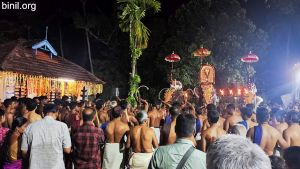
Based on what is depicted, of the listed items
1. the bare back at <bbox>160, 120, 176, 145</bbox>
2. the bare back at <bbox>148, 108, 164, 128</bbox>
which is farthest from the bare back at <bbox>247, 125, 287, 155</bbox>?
the bare back at <bbox>148, 108, 164, 128</bbox>

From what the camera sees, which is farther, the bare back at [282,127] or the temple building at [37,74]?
the temple building at [37,74]

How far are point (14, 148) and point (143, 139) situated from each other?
2348mm

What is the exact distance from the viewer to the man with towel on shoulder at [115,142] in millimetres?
7852

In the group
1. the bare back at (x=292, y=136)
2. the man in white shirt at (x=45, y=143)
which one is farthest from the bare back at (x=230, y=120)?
the man in white shirt at (x=45, y=143)

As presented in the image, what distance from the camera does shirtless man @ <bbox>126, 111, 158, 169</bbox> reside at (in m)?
7.02

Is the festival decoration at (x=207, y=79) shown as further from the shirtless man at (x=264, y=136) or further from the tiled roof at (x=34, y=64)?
the shirtless man at (x=264, y=136)

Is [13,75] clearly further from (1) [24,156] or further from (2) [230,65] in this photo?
(2) [230,65]

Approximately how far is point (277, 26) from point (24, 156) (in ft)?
92.3

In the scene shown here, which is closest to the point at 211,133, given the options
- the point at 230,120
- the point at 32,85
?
the point at 230,120

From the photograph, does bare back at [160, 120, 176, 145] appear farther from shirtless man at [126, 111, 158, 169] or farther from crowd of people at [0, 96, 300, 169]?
shirtless man at [126, 111, 158, 169]

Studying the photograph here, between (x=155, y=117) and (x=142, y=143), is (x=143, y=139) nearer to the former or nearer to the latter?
(x=142, y=143)

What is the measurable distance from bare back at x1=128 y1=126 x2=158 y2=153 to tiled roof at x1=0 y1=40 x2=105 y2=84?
406 inches

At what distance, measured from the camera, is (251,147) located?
244 cm

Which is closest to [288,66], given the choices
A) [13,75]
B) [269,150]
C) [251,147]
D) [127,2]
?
[127,2]
